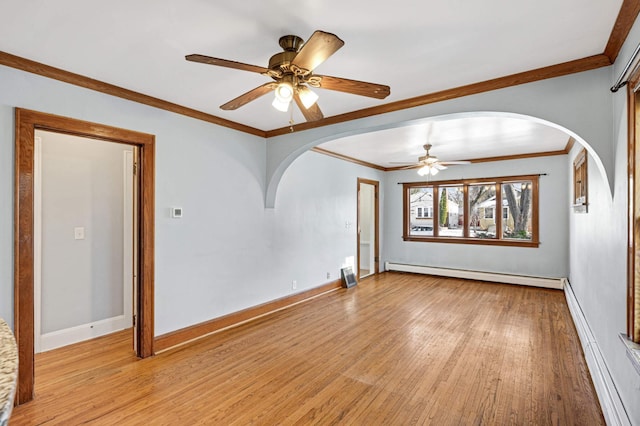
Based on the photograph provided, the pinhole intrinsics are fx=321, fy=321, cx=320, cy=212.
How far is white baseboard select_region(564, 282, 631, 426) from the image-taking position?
6.32 feet

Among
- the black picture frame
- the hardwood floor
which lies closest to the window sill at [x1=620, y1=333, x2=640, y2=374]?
the hardwood floor

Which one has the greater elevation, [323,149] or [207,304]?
[323,149]

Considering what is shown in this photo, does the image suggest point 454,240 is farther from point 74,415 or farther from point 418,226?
point 74,415

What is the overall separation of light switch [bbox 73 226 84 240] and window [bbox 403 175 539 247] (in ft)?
19.7

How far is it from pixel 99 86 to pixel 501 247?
263 inches

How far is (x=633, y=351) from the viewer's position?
1616 mm

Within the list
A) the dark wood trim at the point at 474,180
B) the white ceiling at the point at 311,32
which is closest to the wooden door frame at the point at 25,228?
the white ceiling at the point at 311,32

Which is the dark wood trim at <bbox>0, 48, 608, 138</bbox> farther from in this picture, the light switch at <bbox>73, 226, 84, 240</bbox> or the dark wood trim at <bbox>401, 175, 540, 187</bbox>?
the dark wood trim at <bbox>401, 175, 540, 187</bbox>

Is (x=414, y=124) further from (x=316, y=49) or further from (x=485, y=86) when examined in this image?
(x=316, y=49)

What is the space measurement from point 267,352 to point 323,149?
3357 millimetres

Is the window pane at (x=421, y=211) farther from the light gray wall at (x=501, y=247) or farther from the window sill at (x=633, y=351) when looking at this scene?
the window sill at (x=633, y=351)

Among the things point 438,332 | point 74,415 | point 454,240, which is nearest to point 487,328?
point 438,332

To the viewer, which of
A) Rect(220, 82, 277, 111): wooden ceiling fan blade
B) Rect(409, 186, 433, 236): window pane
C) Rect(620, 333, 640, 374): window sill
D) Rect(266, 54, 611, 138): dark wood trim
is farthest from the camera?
Rect(409, 186, 433, 236): window pane

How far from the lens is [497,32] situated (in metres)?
1.97
